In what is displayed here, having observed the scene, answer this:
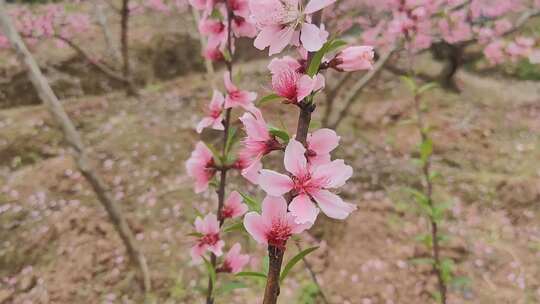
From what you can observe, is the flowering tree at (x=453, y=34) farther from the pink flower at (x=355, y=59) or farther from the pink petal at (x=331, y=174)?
the pink petal at (x=331, y=174)

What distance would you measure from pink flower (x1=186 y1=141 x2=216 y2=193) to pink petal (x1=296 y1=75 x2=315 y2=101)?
0.70 meters

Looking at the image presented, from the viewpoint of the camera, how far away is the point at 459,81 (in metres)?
8.03

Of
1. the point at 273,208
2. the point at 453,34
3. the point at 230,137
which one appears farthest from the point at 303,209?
the point at 453,34

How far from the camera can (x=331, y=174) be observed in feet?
2.80

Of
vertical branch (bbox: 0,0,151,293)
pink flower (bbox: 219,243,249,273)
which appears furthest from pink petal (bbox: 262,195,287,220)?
vertical branch (bbox: 0,0,151,293)

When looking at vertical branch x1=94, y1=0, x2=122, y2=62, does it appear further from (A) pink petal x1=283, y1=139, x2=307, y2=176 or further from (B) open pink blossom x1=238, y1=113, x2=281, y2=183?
(A) pink petal x1=283, y1=139, x2=307, y2=176

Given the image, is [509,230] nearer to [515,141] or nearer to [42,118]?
[515,141]

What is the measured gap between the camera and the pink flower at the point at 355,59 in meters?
0.93

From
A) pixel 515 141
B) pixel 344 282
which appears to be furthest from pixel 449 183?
pixel 344 282

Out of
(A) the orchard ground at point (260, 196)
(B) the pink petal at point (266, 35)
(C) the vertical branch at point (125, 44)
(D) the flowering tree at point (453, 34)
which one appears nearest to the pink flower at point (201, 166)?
(B) the pink petal at point (266, 35)

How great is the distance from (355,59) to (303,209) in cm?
39

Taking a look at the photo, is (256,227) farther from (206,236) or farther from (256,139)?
(206,236)

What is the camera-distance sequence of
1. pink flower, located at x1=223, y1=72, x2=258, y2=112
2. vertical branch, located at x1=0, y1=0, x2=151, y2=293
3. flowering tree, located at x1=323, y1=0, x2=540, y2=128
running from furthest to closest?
flowering tree, located at x1=323, y1=0, x2=540, y2=128 < vertical branch, located at x1=0, y1=0, x2=151, y2=293 < pink flower, located at x1=223, y1=72, x2=258, y2=112

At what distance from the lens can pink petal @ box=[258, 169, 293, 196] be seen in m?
0.80
